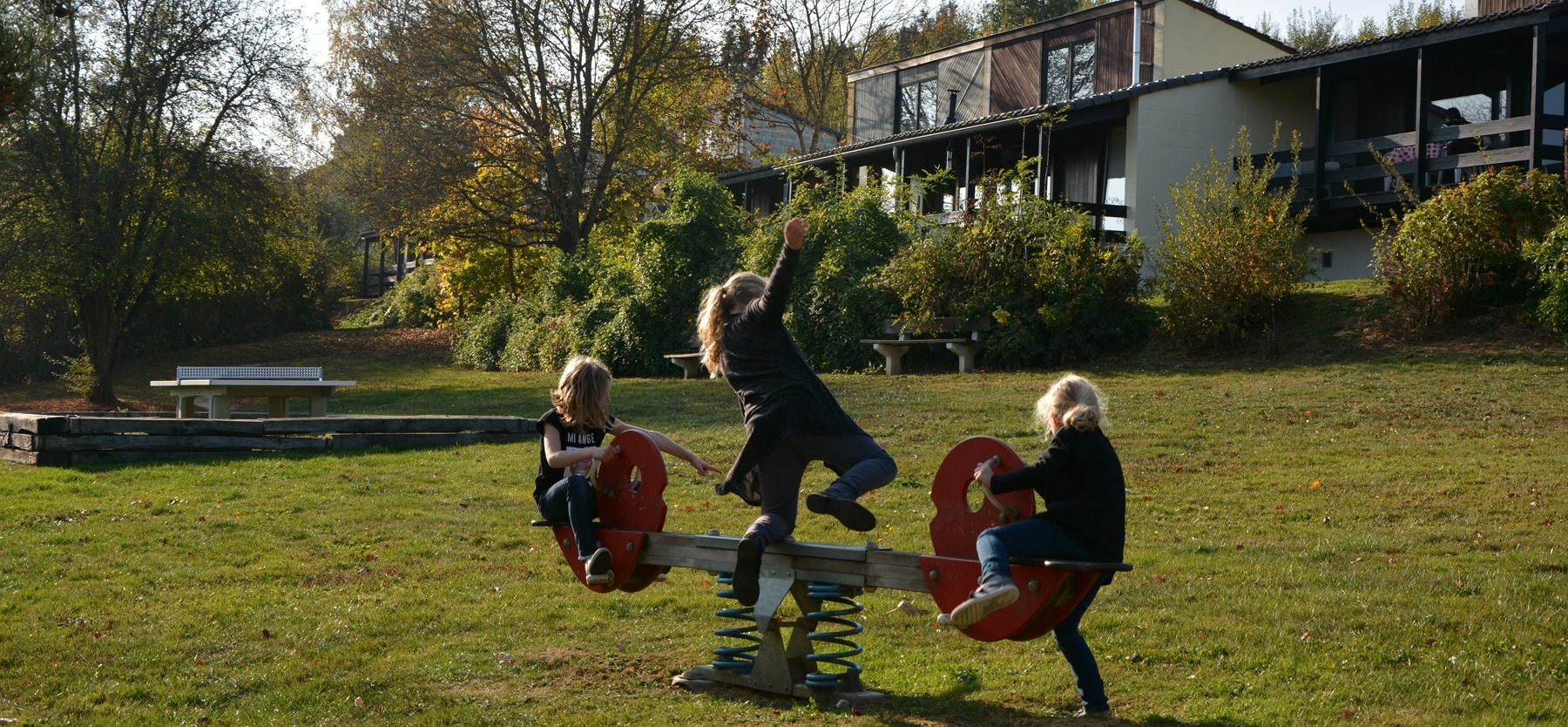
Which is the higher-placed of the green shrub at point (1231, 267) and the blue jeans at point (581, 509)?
the green shrub at point (1231, 267)

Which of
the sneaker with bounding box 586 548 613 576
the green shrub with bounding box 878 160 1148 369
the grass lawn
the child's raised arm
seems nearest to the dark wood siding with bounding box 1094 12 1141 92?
the green shrub with bounding box 878 160 1148 369

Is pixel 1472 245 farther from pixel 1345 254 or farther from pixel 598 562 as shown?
pixel 598 562

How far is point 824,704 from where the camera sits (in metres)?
6.20

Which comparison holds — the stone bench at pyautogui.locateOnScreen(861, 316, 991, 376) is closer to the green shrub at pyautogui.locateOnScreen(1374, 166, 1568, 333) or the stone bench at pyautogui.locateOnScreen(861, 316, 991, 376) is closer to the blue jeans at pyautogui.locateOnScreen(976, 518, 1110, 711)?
the green shrub at pyautogui.locateOnScreen(1374, 166, 1568, 333)

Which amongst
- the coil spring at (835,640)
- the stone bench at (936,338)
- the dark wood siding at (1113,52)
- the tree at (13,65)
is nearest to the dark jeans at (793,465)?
the coil spring at (835,640)

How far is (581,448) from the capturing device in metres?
6.88

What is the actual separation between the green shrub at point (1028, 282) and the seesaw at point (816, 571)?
13.3m

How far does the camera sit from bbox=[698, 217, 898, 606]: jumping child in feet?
20.0

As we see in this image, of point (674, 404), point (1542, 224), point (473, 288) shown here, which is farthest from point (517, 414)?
point (473, 288)

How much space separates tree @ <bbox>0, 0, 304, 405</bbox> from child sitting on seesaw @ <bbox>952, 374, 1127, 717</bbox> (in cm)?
2378

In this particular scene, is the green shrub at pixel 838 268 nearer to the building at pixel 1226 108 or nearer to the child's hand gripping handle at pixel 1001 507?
the building at pixel 1226 108

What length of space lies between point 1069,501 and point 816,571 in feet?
4.09

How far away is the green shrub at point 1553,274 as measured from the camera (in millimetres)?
15711

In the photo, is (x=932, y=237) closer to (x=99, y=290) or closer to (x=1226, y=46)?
(x=1226, y=46)
